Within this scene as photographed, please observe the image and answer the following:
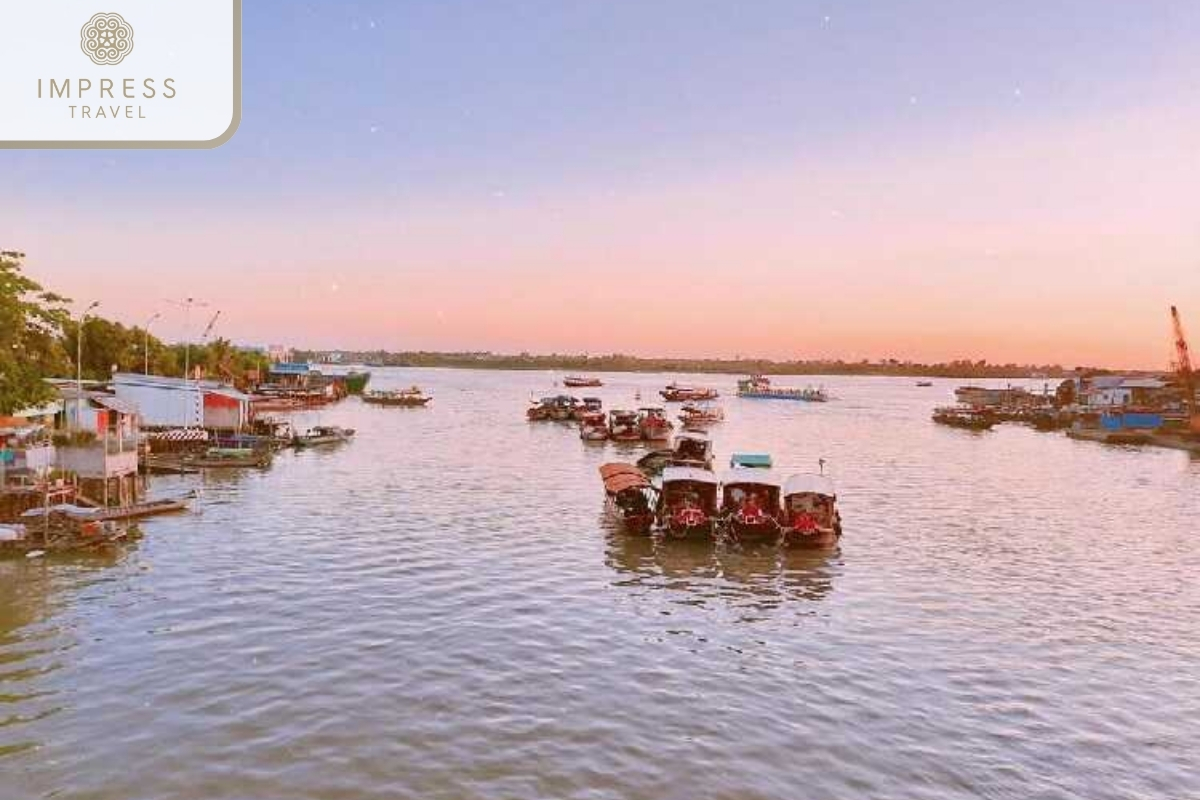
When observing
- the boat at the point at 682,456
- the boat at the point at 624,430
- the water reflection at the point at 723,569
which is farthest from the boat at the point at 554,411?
the water reflection at the point at 723,569

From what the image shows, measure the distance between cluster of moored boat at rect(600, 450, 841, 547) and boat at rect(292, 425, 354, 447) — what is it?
142 feet

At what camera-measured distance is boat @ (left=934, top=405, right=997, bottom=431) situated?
122m

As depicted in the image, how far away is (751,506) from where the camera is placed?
3941cm

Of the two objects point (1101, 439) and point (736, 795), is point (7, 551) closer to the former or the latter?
point (736, 795)

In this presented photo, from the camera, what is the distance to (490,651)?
79.9 feet

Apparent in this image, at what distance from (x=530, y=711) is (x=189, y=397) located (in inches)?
2581

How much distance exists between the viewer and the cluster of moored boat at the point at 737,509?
126 feet

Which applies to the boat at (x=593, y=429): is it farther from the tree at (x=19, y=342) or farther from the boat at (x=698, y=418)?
the tree at (x=19, y=342)

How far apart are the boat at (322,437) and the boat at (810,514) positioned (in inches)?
1979

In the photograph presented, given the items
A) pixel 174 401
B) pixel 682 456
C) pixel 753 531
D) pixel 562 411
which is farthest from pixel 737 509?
pixel 562 411

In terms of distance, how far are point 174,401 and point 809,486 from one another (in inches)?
2286

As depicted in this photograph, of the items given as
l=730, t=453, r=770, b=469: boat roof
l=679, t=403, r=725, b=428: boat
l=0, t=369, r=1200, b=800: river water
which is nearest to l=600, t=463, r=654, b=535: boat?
l=0, t=369, r=1200, b=800: river water

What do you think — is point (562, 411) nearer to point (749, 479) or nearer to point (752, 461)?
point (752, 461)

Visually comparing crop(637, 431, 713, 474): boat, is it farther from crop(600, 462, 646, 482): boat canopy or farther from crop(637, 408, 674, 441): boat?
crop(637, 408, 674, 441): boat
